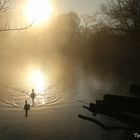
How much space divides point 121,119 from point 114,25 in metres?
20.4

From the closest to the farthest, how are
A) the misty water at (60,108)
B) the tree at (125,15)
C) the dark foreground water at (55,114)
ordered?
1. the dark foreground water at (55,114)
2. the misty water at (60,108)
3. the tree at (125,15)

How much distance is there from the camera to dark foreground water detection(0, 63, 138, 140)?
15617 mm

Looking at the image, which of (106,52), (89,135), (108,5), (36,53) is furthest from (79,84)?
(36,53)

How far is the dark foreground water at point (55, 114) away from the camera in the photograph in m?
15.6

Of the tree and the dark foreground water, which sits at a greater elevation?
the tree

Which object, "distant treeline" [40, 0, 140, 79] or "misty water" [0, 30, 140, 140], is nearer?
"misty water" [0, 30, 140, 140]

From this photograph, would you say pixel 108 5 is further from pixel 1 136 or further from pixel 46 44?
pixel 46 44

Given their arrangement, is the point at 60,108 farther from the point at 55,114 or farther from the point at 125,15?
the point at 125,15

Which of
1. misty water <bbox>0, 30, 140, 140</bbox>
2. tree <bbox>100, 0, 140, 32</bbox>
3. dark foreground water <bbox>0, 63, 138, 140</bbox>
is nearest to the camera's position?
dark foreground water <bbox>0, 63, 138, 140</bbox>

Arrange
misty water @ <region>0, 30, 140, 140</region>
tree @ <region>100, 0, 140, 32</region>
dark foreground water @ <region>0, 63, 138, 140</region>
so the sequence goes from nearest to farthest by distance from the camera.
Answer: dark foreground water @ <region>0, 63, 138, 140</region>
misty water @ <region>0, 30, 140, 140</region>
tree @ <region>100, 0, 140, 32</region>

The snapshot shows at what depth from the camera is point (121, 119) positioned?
1596 cm

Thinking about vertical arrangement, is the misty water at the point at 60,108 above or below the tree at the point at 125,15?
below

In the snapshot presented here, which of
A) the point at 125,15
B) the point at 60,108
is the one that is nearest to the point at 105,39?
the point at 125,15

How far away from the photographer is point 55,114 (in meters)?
19.0
